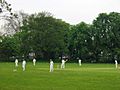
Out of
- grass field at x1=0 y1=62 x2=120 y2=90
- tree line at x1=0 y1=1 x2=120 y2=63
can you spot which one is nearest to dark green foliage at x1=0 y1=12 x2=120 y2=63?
tree line at x1=0 y1=1 x2=120 y2=63

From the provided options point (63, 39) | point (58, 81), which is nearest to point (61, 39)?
point (63, 39)

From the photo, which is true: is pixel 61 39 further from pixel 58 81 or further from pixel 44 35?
pixel 58 81

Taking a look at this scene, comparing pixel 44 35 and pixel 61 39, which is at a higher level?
pixel 44 35

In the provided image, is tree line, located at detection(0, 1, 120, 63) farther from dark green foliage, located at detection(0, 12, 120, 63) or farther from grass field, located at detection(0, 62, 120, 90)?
grass field, located at detection(0, 62, 120, 90)

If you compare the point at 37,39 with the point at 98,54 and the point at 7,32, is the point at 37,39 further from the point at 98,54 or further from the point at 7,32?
the point at 98,54

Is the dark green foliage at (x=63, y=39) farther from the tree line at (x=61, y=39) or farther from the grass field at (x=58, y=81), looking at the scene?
the grass field at (x=58, y=81)

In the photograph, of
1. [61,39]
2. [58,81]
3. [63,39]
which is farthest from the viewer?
[63,39]

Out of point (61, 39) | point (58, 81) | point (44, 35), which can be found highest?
point (44, 35)

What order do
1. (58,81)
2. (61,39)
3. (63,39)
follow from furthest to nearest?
(63,39) → (61,39) → (58,81)

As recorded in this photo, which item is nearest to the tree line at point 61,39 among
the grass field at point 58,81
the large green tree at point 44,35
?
the large green tree at point 44,35

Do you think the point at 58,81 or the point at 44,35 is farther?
the point at 44,35

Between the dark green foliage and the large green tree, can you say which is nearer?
the dark green foliage

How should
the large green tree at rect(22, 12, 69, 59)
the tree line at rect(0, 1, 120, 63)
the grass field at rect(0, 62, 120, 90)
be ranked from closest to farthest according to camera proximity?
the grass field at rect(0, 62, 120, 90)
the tree line at rect(0, 1, 120, 63)
the large green tree at rect(22, 12, 69, 59)

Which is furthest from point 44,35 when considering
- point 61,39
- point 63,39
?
point 63,39
